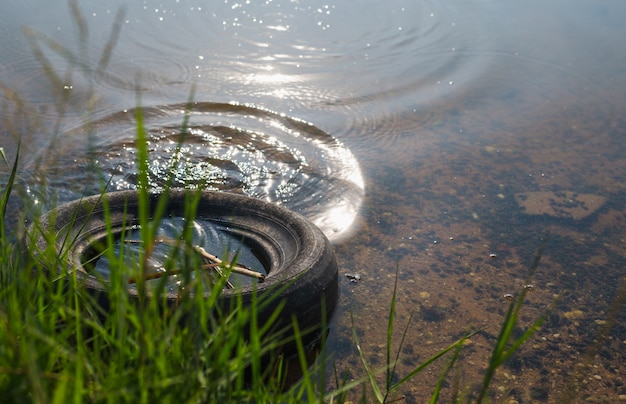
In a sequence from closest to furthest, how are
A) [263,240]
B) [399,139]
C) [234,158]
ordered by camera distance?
[263,240] < [234,158] < [399,139]

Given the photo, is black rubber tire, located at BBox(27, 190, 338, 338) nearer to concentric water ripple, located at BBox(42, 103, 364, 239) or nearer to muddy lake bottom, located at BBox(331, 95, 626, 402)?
muddy lake bottom, located at BBox(331, 95, 626, 402)

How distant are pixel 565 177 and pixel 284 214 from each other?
8.61ft

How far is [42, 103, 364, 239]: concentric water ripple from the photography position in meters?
5.10

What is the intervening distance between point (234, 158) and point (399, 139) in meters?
1.48

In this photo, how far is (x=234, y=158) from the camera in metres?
5.55

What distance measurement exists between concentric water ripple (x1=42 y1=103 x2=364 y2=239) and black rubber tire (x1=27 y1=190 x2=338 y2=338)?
0.57 meters

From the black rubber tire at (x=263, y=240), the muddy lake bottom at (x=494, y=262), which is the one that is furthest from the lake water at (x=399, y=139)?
the black rubber tire at (x=263, y=240)

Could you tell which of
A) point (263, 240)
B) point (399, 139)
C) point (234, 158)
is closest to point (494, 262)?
point (263, 240)

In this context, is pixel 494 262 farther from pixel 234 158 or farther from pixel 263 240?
pixel 234 158

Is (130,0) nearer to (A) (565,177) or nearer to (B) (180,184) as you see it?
(B) (180,184)

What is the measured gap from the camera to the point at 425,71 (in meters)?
7.52

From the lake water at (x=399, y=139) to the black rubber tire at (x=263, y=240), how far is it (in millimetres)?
197

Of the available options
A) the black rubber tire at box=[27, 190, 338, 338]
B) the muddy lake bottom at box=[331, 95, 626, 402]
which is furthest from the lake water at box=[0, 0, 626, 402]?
the black rubber tire at box=[27, 190, 338, 338]

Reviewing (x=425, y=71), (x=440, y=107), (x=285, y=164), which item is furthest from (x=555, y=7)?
(x=285, y=164)
